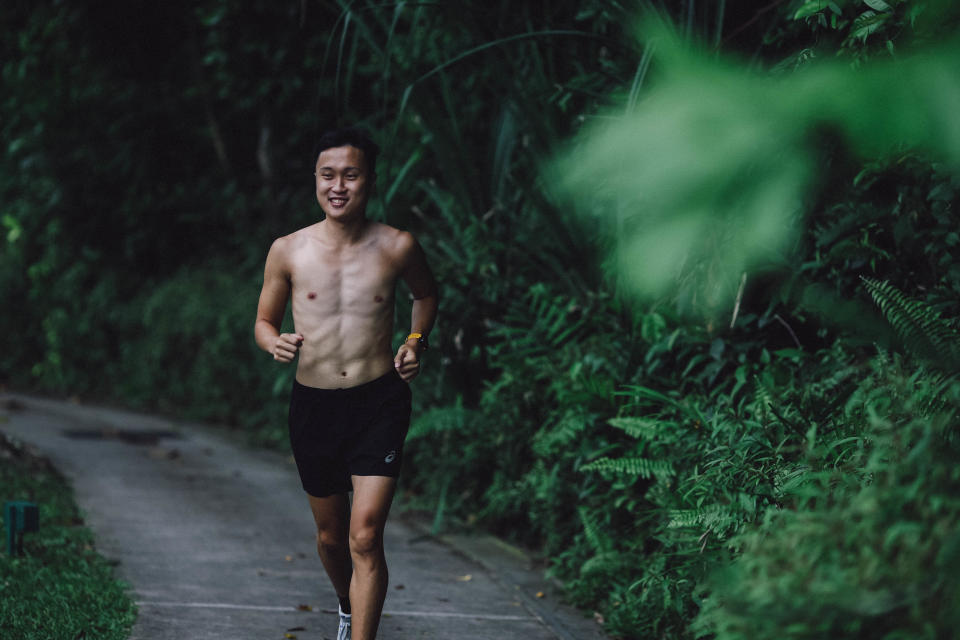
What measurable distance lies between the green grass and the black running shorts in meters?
1.22

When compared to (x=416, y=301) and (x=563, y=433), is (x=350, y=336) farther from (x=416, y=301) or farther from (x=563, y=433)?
(x=563, y=433)

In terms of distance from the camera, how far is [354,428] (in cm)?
404

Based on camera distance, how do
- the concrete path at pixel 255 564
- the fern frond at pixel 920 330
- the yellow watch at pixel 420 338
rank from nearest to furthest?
1. the fern frond at pixel 920 330
2. the yellow watch at pixel 420 338
3. the concrete path at pixel 255 564

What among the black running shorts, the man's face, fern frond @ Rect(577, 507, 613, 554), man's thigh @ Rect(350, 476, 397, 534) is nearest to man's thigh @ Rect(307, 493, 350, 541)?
the black running shorts

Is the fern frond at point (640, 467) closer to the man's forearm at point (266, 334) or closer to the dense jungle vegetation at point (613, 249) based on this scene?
the dense jungle vegetation at point (613, 249)

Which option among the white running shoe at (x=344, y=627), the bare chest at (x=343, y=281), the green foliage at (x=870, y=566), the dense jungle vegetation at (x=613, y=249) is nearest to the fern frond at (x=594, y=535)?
the dense jungle vegetation at (x=613, y=249)

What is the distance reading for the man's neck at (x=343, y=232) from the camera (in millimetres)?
4055

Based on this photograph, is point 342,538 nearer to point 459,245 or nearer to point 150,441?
point 459,245

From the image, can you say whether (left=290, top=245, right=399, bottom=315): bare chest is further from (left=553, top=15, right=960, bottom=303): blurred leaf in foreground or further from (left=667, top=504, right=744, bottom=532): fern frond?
(left=553, top=15, right=960, bottom=303): blurred leaf in foreground

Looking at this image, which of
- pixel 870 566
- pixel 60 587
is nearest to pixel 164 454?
pixel 60 587

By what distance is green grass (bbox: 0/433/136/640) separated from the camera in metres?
4.53

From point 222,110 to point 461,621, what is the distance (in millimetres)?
11449

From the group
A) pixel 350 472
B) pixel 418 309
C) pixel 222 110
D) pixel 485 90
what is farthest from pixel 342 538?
pixel 222 110

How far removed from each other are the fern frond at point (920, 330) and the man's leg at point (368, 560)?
183 centimetres
